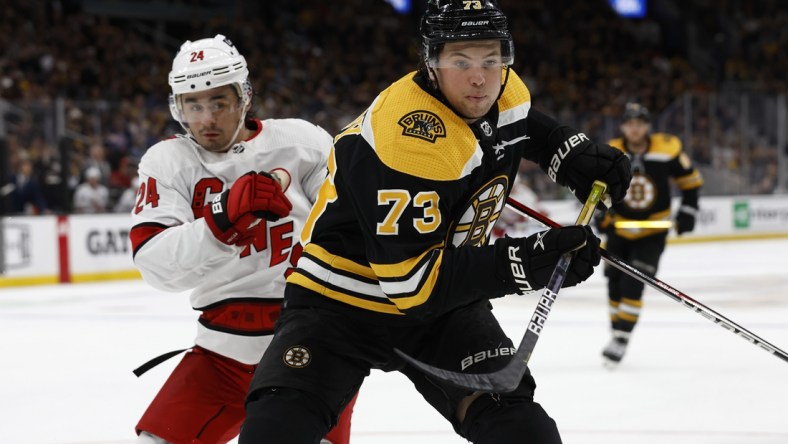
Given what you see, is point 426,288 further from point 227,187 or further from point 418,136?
point 227,187

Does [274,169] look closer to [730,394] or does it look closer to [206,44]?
[206,44]

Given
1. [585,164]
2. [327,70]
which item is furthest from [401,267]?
[327,70]

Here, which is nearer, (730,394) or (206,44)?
(206,44)

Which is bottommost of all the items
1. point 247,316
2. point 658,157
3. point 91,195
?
point 91,195

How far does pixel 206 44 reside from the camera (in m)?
2.44

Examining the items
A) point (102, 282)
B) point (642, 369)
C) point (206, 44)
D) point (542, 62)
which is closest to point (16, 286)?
point (102, 282)

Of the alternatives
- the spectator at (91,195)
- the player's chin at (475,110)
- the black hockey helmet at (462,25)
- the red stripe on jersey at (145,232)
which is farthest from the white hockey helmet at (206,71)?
the spectator at (91,195)

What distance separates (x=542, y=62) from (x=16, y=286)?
33.8ft

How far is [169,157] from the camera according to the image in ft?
7.68

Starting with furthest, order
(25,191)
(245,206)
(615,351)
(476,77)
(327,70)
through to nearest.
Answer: (327,70) → (25,191) → (615,351) → (245,206) → (476,77)

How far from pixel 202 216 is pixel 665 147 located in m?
3.90

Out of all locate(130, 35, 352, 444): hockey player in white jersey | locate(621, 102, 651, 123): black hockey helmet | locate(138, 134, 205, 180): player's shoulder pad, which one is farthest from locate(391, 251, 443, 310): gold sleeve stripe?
locate(621, 102, 651, 123): black hockey helmet

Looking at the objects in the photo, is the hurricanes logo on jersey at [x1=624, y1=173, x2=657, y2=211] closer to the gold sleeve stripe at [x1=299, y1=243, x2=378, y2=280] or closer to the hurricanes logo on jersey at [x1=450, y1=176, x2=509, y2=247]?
the hurricanes logo on jersey at [x1=450, y1=176, x2=509, y2=247]

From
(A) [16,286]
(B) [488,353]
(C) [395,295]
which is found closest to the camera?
(C) [395,295]
